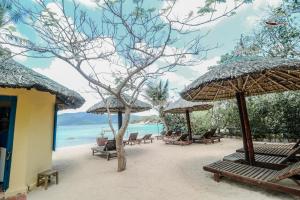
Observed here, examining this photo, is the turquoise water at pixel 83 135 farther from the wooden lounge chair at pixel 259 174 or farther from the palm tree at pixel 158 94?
the wooden lounge chair at pixel 259 174

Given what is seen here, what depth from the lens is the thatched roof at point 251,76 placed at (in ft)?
16.8

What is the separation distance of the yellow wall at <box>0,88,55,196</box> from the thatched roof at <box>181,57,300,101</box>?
15.1ft

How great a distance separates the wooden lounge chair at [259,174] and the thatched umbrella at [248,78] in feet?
3.33

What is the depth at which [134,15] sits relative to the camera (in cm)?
634

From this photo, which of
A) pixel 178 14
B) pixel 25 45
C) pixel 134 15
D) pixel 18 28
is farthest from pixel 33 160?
pixel 178 14

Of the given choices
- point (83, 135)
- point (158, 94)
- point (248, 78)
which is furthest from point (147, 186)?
point (83, 135)

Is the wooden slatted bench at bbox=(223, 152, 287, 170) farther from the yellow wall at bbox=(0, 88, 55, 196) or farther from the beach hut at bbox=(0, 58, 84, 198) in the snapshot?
the yellow wall at bbox=(0, 88, 55, 196)

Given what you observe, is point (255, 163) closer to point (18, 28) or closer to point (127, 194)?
point (127, 194)

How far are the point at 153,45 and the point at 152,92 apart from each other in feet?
54.3

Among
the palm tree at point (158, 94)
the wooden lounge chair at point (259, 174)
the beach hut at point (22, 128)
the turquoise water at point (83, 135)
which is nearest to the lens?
the wooden lounge chair at point (259, 174)

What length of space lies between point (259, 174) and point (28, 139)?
606cm

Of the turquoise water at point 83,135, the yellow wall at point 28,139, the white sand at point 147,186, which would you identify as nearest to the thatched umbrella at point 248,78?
the white sand at point 147,186

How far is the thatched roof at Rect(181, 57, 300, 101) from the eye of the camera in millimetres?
5125

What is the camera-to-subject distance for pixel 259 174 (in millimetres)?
5070
